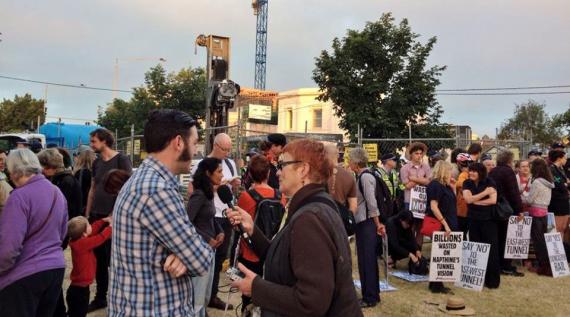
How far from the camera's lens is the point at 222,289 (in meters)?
6.76

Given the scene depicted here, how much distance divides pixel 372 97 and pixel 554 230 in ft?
40.4

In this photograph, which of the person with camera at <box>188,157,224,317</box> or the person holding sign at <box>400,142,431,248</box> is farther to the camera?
the person holding sign at <box>400,142,431,248</box>

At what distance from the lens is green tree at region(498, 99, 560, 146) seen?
1623 inches

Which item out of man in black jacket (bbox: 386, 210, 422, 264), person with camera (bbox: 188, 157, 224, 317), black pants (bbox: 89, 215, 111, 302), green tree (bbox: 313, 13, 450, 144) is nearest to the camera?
person with camera (bbox: 188, 157, 224, 317)

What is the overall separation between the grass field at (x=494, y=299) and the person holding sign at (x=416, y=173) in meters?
1.17

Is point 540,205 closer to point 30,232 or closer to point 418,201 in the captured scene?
point 418,201

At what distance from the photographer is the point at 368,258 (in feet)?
19.8

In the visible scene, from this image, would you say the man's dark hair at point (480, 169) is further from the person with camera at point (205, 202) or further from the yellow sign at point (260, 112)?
the yellow sign at point (260, 112)

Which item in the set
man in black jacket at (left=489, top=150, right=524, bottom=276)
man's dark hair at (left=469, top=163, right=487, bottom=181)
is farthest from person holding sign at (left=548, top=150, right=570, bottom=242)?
man's dark hair at (left=469, top=163, right=487, bottom=181)

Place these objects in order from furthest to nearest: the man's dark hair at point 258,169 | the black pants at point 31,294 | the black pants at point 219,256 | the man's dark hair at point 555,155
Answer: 1. the man's dark hair at point 555,155
2. the black pants at point 219,256
3. the man's dark hair at point 258,169
4. the black pants at point 31,294

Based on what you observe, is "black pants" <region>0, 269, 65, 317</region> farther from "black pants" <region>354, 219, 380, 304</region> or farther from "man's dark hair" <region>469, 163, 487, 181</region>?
"man's dark hair" <region>469, 163, 487, 181</region>

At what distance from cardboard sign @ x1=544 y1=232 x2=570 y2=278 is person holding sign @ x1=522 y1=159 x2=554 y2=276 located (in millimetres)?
87

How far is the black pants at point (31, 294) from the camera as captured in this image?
3.07m

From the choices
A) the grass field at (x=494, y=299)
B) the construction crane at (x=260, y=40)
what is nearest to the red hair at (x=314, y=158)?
the grass field at (x=494, y=299)
